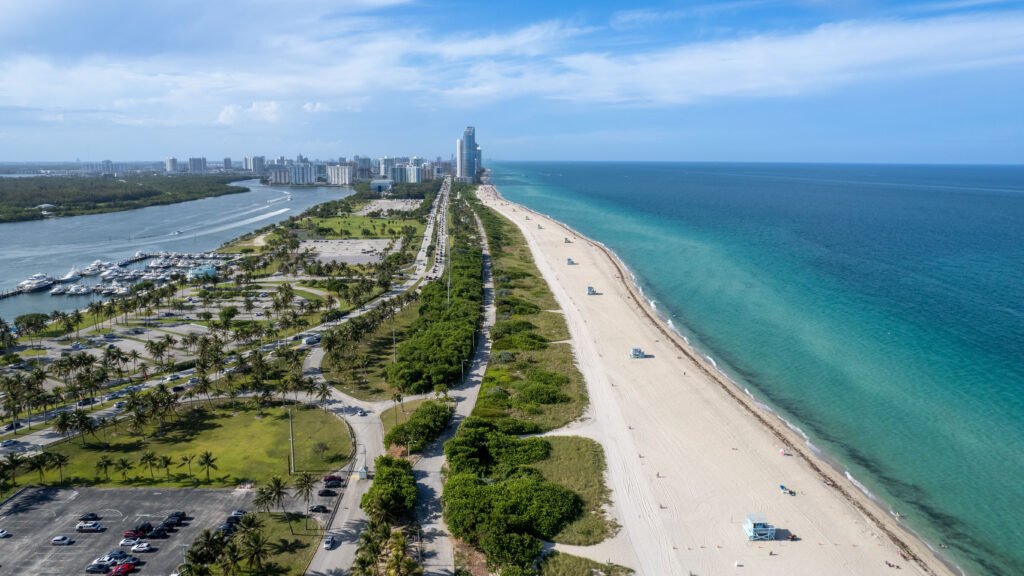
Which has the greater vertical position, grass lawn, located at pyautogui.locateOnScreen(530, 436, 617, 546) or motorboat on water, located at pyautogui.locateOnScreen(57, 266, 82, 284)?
motorboat on water, located at pyautogui.locateOnScreen(57, 266, 82, 284)

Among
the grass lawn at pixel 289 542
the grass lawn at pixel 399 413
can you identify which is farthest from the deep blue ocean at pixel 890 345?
the grass lawn at pixel 289 542

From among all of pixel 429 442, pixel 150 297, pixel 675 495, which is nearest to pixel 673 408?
pixel 675 495

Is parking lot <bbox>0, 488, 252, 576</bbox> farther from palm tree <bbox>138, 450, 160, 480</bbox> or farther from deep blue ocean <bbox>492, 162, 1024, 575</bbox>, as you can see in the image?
deep blue ocean <bbox>492, 162, 1024, 575</bbox>

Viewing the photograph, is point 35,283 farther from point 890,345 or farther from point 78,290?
point 890,345

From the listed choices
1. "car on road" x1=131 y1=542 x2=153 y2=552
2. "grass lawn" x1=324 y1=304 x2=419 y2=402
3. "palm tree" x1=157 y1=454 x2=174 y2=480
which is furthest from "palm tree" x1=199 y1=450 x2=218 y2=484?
"grass lawn" x1=324 y1=304 x2=419 y2=402

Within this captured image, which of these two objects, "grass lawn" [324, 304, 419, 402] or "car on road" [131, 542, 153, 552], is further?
"grass lawn" [324, 304, 419, 402]

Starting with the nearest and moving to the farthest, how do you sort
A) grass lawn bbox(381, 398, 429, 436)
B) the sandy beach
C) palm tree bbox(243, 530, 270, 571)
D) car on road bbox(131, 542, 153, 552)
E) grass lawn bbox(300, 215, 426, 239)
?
1. palm tree bbox(243, 530, 270, 571)
2. car on road bbox(131, 542, 153, 552)
3. the sandy beach
4. grass lawn bbox(381, 398, 429, 436)
5. grass lawn bbox(300, 215, 426, 239)
